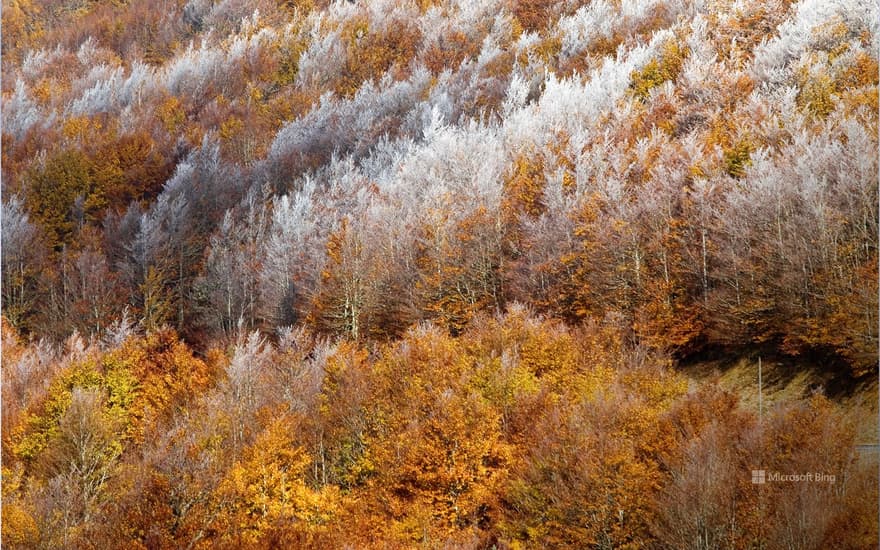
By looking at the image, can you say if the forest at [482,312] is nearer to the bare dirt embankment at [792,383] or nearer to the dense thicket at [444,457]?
the dense thicket at [444,457]

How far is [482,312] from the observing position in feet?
203

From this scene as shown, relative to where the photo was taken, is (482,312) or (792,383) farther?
(482,312)

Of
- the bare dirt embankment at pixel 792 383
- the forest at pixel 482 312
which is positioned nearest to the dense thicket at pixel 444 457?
the forest at pixel 482 312

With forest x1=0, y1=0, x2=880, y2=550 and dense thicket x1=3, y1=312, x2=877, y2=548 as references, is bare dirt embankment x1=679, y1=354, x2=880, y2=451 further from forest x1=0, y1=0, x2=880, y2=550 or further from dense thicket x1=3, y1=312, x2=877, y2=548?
dense thicket x1=3, y1=312, x2=877, y2=548

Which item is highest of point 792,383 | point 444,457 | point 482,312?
point 482,312

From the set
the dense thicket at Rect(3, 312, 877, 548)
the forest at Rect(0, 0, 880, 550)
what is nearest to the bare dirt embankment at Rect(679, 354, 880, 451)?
the forest at Rect(0, 0, 880, 550)

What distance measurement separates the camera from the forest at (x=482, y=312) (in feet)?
138

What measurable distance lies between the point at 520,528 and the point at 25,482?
3129cm

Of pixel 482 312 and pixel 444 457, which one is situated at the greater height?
pixel 482 312

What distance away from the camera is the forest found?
41.9 metres

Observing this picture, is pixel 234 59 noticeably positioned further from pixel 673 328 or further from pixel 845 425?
pixel 845 425

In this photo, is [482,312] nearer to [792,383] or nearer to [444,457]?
[444,457]

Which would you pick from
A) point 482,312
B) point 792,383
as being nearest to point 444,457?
point 482,312

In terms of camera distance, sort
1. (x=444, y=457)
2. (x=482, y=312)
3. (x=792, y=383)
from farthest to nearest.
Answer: (x=482, y=312) → (x=444, y=457) → (x=792, y=383)
